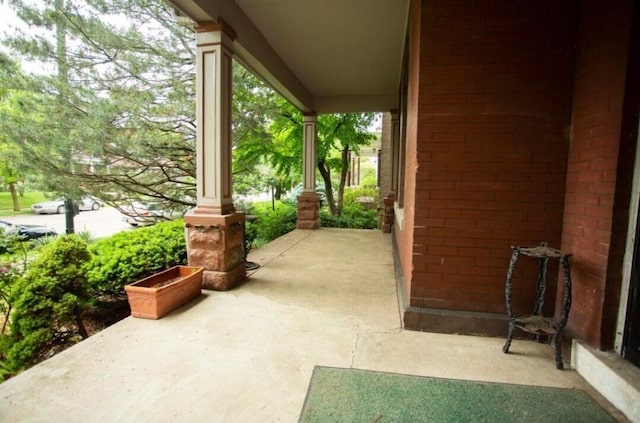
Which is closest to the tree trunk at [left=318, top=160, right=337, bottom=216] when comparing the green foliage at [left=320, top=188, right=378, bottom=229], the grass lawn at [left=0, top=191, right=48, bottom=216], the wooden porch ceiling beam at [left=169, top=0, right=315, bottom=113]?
the green foliage at [left=320, top=188, right=378, bottom=229]

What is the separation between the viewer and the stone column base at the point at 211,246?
A: 3.11 m

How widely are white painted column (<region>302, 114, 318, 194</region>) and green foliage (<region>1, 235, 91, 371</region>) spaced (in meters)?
4.94

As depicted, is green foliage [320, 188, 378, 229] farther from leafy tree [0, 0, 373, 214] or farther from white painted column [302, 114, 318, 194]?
leafy tree [0, 0, 373, 214]

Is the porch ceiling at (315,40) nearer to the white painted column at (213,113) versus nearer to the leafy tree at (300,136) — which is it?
the white painted column at (213,113)

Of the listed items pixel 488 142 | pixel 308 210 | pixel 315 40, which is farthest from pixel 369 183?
pixel 488 142

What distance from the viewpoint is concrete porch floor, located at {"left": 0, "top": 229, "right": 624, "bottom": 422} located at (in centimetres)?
151

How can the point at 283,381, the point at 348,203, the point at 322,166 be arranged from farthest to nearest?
1. the point at 348,203
2. the point at 322,166
3. the point at 283,381

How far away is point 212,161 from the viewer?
3156mm

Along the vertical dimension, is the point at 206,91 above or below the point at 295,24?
below

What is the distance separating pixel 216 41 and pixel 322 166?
6649mm

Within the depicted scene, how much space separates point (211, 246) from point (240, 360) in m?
1.47

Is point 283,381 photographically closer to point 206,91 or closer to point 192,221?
point 192,221

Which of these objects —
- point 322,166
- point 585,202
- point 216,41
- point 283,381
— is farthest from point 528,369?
point 322,166

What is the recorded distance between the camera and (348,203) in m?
13.2
